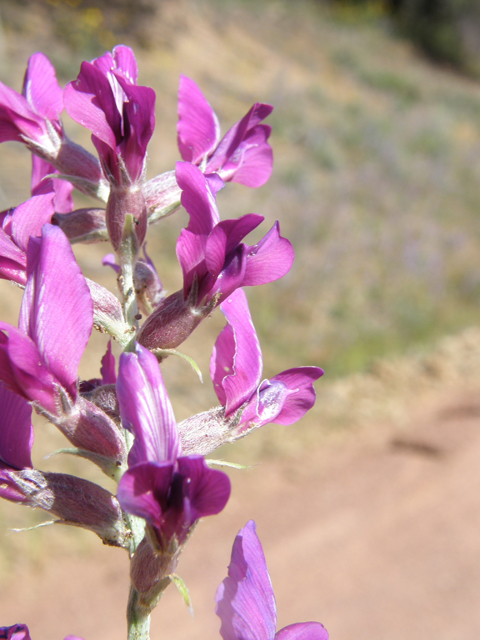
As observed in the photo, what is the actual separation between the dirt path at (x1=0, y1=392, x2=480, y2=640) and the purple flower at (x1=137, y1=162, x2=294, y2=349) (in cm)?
398

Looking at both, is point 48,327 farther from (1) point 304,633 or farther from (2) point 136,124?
(1) point 304,633

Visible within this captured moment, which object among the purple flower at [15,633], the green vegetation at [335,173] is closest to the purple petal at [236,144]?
the purple flower at [15,633]

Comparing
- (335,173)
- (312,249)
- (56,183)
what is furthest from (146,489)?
(335,173)

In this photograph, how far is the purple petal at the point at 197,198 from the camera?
982 mm

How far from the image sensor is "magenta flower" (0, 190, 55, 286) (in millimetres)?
1041

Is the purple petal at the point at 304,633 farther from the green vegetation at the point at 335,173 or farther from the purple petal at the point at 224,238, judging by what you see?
the green vegetation at the point at 335,173

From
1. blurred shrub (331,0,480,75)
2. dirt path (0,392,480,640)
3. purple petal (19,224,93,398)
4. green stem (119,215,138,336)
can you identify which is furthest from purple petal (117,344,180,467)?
blurred shrub (331,0,480,75)

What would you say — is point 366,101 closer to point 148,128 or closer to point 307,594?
point 307,594

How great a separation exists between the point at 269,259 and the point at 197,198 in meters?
0.20

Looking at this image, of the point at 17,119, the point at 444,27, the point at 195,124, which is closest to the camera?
the point at 17,119

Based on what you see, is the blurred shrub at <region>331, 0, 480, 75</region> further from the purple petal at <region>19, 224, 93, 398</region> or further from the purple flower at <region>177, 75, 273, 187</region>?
the purple petal at <region>19, 224, 93, 398</region>

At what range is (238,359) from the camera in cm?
118

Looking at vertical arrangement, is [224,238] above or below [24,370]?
above

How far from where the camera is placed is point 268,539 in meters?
5.26
